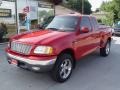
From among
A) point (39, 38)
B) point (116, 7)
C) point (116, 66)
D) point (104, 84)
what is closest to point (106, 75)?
point (104, 84)

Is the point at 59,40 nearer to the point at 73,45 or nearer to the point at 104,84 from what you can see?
the point at 73,45

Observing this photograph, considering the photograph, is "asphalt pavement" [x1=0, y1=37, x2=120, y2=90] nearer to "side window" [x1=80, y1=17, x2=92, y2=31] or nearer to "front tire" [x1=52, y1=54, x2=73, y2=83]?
"front tire" [x1=52, y1=54, x2=73, y2=83]

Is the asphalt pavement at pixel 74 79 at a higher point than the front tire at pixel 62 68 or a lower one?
lower

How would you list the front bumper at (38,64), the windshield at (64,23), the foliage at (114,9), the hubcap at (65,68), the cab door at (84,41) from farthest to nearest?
the foliage at (114,9) < the windshield at (64,23) < the cab door at (84,41) < the hubcap at (65,68) < the front bumper at (38,64)

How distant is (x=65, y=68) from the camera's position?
17.8 feet

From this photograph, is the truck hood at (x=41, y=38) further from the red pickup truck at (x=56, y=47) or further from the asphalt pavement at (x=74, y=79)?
the asphalt pavement at (x=74, y=79)

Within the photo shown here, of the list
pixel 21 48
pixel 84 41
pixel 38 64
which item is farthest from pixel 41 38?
pixel 84 41

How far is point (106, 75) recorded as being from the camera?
6000 millimetres

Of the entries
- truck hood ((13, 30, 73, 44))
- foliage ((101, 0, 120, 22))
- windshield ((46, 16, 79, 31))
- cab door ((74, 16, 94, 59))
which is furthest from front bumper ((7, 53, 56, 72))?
foliage ((101, 0, 120, 22))

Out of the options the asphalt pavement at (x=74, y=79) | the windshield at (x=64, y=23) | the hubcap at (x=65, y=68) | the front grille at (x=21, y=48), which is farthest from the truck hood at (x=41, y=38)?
the asphalt pavement at (x=74, y=79)

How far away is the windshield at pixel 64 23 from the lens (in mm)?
5949

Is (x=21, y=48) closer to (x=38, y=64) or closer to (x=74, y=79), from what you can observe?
(x=38, y=64)

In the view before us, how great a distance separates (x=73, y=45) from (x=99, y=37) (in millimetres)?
2264

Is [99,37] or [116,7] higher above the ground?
[116,7]
